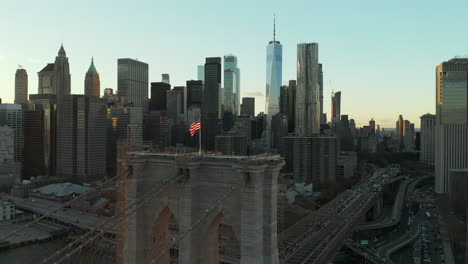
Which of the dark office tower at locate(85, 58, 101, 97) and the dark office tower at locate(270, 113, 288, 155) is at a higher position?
the dark office tower at locate(85, 58, 101, 97)

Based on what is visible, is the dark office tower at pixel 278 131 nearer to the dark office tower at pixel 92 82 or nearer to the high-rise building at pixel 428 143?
the high-rise building at pixel 428 143

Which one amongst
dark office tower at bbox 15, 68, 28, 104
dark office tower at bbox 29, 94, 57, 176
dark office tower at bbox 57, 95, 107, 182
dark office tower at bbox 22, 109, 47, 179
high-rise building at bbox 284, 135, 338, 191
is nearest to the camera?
high-rise building at bbox 284, 135, 338, 191

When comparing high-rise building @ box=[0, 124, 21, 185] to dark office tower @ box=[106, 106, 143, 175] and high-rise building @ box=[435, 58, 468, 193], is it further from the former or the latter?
high-rise building @ box=[435, 58, 468, 193]

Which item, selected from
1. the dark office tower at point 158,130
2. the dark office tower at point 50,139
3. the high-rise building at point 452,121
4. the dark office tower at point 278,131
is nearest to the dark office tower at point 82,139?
the dark office tower at point 50,139

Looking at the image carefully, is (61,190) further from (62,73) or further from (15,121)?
(62,73)

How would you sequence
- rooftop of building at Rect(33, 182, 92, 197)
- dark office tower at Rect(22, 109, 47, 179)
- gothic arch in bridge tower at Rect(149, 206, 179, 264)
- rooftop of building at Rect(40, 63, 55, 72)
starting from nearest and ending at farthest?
1. gothic arch in bridge tower at Rect(149, 206, 179, 264)
2. rooftop of building at Rect(33, 182, 92, 197)
3. dark office tower at Rect(22, 109, 47, 179)
4. rooftop of building at Rect(40, 63, 55, 72)

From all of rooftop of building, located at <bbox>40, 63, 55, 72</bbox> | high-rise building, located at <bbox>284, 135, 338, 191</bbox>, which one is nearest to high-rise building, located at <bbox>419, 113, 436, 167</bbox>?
high-rise building, located at <bbox>284, 135, 338, 191</bbox>
